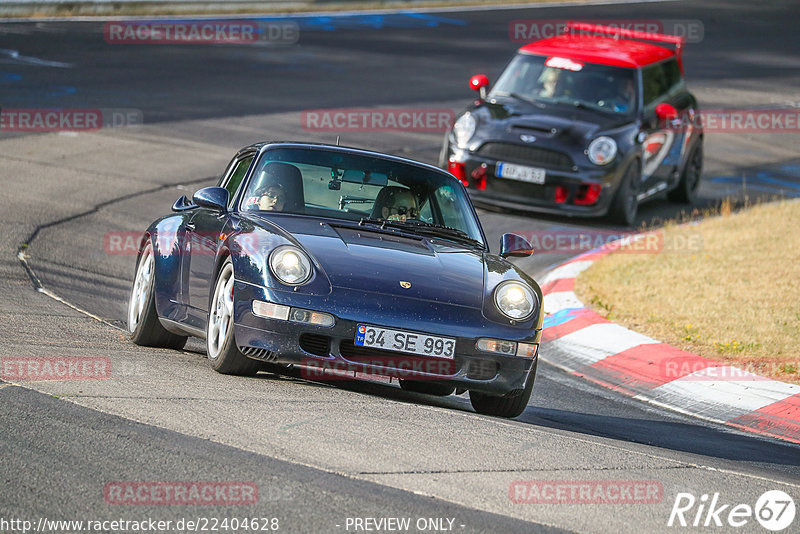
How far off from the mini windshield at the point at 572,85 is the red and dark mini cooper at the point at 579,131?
0.04 ft

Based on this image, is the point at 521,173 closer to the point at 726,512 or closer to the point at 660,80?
the point at 660,80

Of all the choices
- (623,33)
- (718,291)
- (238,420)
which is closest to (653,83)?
(623,33)

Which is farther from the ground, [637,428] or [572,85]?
[572,85]

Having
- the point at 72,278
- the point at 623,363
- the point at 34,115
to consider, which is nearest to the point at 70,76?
the point at 34,115

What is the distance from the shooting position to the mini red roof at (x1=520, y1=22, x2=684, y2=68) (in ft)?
50.6

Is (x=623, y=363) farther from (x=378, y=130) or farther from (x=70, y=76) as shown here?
(x=70, y=76)

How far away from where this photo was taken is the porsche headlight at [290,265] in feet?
21.3

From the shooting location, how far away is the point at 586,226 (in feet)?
48.4

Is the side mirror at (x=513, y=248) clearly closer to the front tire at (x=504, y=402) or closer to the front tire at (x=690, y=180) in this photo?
the front tire at (x=504, y=402)

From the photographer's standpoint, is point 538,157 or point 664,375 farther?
point 538,157

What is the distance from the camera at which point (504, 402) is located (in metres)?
7.08

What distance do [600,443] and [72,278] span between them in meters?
5.46

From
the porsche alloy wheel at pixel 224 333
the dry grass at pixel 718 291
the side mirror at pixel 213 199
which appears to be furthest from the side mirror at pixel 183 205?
the dry grass at pixel 718 291

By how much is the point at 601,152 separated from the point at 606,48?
225cm
